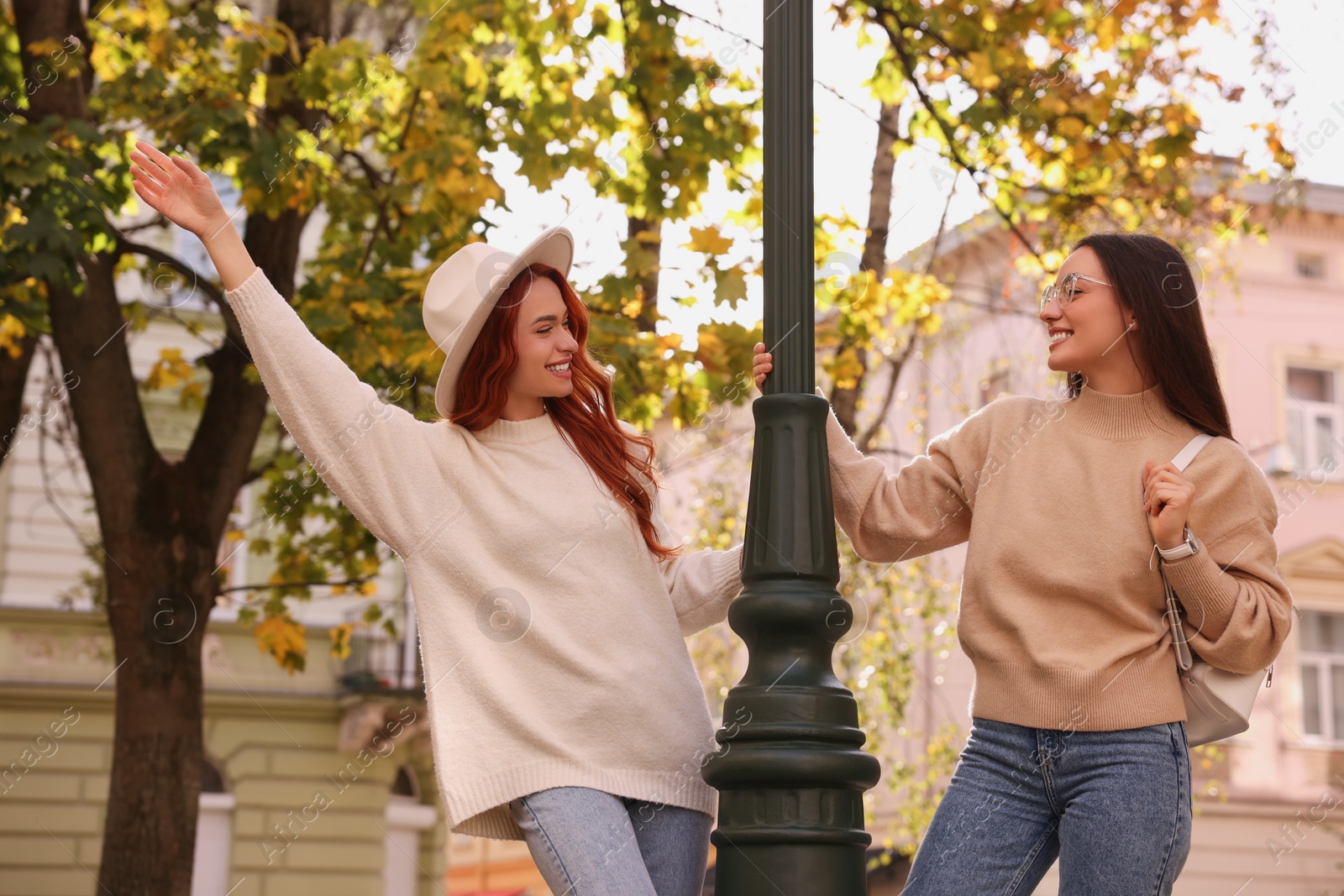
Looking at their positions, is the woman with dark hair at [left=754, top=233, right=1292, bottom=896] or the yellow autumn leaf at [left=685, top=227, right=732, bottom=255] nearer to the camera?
the woman with dark hair at [left=754, top=233, right=1292, bottom=896]

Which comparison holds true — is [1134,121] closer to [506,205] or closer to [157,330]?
[506,205]

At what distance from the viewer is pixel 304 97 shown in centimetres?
755

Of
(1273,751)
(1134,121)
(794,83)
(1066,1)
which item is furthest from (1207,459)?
(1273,751)

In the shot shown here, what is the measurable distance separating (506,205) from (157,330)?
1315cm

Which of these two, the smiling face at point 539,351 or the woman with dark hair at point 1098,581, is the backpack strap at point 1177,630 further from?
the smiling face at point 539,351

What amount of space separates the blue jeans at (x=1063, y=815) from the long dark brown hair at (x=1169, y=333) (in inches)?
24.6

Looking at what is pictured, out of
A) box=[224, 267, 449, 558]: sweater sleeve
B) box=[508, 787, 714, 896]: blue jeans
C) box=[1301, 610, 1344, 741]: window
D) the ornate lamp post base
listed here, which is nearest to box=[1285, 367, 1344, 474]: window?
box=[1301, 610, 1344, 741]: window

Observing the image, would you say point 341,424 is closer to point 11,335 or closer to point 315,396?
point 315,396

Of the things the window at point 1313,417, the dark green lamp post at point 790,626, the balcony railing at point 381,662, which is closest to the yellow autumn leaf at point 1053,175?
the dark green lamp post at point 790,626

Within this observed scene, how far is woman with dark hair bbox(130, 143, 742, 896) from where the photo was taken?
9.36ft

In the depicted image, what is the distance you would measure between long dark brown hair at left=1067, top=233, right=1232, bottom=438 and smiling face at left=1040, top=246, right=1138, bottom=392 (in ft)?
0.05

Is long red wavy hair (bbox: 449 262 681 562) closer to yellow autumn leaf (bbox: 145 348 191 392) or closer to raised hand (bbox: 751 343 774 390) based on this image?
raised hand (bbox: 751 343 774 390)

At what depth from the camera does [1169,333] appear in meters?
2.96

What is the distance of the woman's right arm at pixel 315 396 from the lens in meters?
2.85
